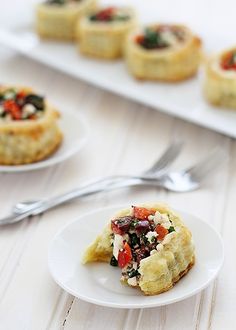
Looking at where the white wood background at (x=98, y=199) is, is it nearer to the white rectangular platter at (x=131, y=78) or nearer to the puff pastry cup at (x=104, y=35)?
the white rectangular platter at (x=131, y=78)

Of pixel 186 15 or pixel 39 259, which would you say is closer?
pixel 39 259

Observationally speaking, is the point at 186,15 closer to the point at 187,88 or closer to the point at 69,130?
the point at 187,88

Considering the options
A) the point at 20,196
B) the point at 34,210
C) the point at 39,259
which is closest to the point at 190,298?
the point at 39,259

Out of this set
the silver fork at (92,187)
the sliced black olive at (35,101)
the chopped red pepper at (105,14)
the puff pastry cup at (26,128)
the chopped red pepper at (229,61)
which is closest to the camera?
the silver fork at (92,187)

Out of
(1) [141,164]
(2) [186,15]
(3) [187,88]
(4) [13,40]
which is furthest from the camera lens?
(2) [186,15]

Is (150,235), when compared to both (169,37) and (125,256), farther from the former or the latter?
(169,37)

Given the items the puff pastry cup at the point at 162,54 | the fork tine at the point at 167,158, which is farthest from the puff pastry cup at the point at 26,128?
the puff pastry cup at the point at 162,54

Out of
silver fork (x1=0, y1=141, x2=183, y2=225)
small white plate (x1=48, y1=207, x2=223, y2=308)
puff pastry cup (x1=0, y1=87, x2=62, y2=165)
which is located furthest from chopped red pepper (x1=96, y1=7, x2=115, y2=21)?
small white plate (x1=48, y1=207, x2=223, y2=308)
